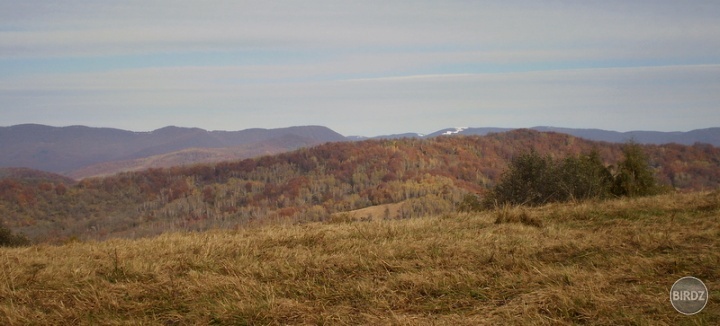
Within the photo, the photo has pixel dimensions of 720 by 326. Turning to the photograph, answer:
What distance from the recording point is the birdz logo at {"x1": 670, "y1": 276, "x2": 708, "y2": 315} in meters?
4.43

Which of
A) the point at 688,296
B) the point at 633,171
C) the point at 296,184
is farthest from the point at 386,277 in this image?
the point at 296,184

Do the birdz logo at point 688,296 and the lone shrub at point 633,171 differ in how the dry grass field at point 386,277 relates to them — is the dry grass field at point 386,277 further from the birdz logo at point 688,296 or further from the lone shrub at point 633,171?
the lone shrub at point 633,171

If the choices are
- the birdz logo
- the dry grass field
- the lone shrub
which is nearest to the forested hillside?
the lone shrub

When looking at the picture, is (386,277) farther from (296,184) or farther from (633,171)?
(296,184)

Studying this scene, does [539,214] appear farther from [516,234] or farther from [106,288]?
[106,288]

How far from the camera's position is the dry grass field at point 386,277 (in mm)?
4840

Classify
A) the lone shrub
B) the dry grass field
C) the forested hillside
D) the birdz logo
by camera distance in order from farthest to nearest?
1. the forested hillside
2. the lone shrub
3. the dry grass field
4. the birdz logo

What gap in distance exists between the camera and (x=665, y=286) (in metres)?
5.19

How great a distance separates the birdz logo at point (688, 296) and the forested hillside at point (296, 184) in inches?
3917

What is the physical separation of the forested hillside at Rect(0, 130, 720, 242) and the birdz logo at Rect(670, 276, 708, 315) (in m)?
99.5

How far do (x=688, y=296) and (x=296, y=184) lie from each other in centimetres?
14890

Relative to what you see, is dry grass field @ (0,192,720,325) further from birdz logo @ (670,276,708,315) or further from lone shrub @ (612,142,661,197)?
lone shrub @ (612,142,661,197)

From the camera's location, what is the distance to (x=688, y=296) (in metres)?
4.63

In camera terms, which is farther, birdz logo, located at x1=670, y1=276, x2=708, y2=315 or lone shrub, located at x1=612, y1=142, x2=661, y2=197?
lone shrub, located at x1=612, y1=142, x2=661, y2=197
